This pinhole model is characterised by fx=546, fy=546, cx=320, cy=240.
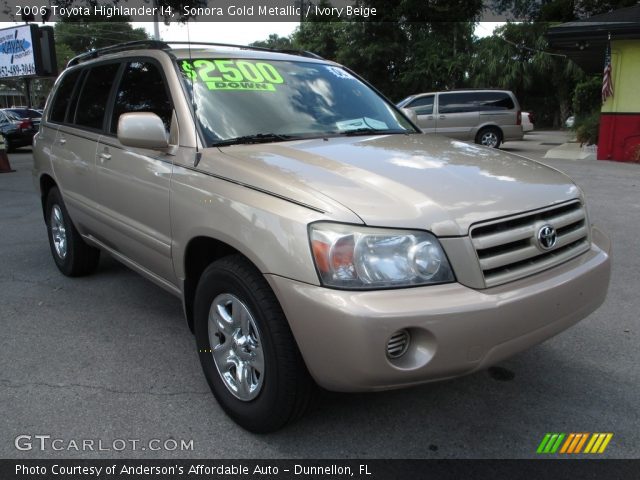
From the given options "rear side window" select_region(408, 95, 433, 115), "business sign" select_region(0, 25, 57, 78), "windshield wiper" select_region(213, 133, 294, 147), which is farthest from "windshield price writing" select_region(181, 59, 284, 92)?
"business sign" select_region(0, 25, 57, 78)

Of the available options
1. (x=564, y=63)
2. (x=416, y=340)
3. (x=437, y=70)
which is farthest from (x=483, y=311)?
(x=564, y=63)

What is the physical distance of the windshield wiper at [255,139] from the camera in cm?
289

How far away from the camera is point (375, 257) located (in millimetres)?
2086

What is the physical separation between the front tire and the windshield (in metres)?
0.84

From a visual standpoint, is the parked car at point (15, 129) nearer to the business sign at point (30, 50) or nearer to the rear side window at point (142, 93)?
the business sign at point (30, 50)

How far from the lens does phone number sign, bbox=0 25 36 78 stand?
23.0 metres

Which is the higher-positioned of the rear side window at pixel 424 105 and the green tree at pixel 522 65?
the green tree at pixel 522 65

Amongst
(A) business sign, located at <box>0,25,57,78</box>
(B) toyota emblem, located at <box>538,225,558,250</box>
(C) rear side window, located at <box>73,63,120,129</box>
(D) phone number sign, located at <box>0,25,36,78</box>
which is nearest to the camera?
(B) toyota emblem, located at <box>538,225,558,250</box>

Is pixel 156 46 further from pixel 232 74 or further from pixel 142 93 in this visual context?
pixel 232 74

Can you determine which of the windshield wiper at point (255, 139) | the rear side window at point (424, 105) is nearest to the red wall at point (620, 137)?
the rear side window at point (424, 105)

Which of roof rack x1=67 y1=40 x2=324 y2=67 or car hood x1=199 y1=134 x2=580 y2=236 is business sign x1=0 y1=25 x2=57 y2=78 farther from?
car hood x1=199 y1=134 x2=580 y2=236

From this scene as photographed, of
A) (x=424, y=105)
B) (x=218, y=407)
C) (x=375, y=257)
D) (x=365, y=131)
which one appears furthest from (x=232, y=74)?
(x=424, y=105)

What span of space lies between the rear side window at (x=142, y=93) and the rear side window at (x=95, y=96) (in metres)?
0.22

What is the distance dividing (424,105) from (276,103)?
14.0m
